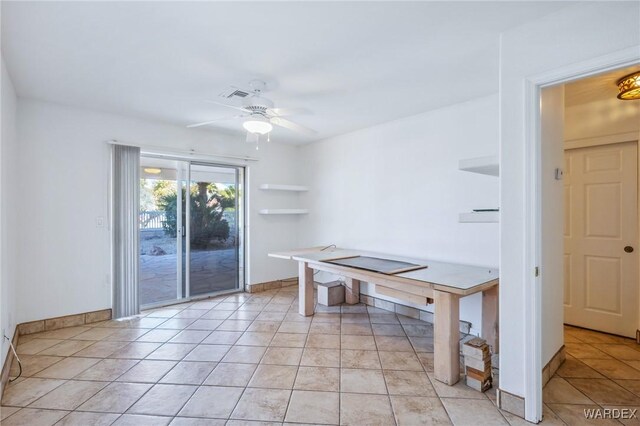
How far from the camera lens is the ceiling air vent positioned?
287cm

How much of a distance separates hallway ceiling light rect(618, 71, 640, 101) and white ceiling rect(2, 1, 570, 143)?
→ 3.66 ft

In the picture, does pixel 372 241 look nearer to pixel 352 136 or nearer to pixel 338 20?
pixel 352 136

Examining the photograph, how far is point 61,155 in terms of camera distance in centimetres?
340

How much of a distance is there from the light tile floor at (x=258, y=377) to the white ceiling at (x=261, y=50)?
2.51m

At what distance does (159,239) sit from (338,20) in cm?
368

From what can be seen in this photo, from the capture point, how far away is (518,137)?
192cm

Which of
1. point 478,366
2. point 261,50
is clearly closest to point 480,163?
point 478,366

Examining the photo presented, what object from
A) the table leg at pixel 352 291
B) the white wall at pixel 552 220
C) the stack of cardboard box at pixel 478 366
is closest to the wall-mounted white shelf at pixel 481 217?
the white wall at pixel 552 220

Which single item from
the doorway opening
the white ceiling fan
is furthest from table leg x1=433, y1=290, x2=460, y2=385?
the white ceiling fan

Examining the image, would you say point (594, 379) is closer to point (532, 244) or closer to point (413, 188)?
point (532, 244)

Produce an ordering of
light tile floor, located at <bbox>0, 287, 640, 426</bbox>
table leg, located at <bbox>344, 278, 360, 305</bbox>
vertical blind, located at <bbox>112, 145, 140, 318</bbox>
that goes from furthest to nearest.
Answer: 1. table leg, located at <bbox>344, 278, 360, 305</bbox>
2. vertical blind, located at <bbox>112, 145, 140, 318</bbox>
3. light tile floor, located at <bbox>0, 287, 640, 426</bbox>

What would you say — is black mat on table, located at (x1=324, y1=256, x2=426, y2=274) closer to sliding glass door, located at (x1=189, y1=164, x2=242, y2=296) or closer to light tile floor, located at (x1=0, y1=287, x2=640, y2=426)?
light tile floor, located at (x1=0, y1=287, x2=640, y2=426)

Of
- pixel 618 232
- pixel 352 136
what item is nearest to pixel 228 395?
pixel 352 136

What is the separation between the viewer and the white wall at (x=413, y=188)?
3146 millimetres
